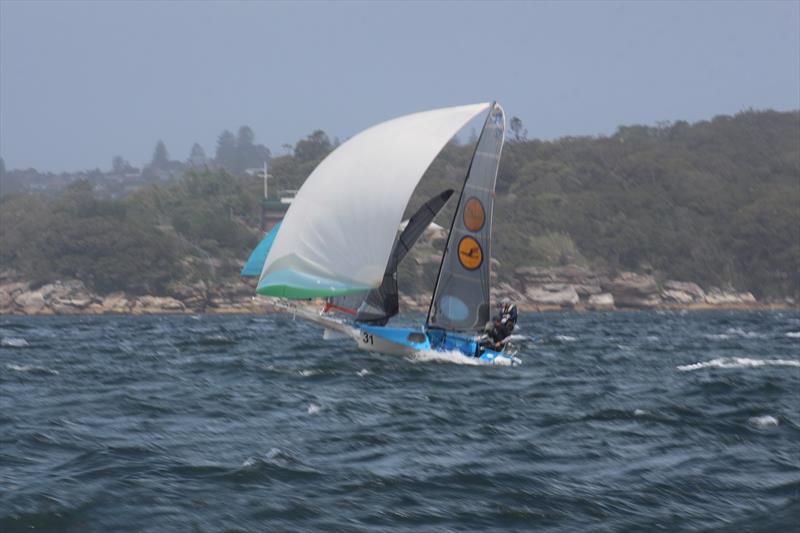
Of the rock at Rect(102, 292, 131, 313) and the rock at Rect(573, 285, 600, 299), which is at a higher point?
the rock at Rect(573, 285, 600, 299)

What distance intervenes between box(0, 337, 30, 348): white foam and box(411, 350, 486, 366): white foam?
12.7m

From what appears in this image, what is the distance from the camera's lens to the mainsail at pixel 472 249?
88.2 ft

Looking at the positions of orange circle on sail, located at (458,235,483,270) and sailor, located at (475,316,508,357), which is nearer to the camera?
sailor, located at (475,316,508,357)

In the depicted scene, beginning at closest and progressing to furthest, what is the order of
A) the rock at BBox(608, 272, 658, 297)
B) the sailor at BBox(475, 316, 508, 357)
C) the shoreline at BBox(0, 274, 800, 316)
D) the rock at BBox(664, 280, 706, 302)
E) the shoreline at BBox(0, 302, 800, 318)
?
the sailor at BBox(475, 316, 508, 357) < the shoreline at BBox(0, 302, 800, 318) < the shoreline at BBox(0, 274, 800, 316) < the rock at BBox(608, 272, 658, 297) < the rock at BBox(664, 280, 706, 302)

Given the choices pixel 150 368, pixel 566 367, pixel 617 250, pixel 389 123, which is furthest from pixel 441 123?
pixel 617 250

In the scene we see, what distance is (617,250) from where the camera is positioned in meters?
106

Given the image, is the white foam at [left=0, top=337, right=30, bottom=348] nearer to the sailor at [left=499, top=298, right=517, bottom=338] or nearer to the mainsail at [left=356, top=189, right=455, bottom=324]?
the mainsail at [left=356, top=189, right=455, bottom=324]

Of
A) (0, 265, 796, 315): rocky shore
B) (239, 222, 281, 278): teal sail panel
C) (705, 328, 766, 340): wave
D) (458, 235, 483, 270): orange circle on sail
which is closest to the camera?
(458, 235, 483, 270): orange circle on sail

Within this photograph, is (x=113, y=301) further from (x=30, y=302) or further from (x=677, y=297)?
(x=677, y=297)

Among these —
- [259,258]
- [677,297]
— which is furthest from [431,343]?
[677,297]

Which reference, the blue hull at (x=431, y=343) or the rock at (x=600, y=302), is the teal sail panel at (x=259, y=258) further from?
the rock at (x=600, y=302)

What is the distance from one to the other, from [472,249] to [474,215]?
80 cm

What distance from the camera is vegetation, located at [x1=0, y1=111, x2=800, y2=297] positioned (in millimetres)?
96875

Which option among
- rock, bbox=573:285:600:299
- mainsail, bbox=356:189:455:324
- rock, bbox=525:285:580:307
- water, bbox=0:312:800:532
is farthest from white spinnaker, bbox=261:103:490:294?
rock, bbox=573:285:600:299
